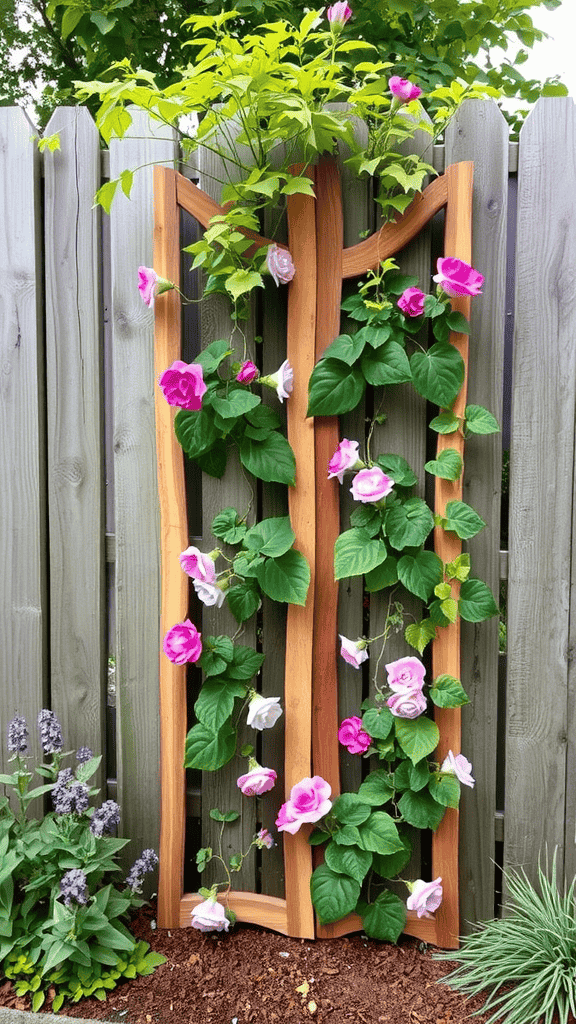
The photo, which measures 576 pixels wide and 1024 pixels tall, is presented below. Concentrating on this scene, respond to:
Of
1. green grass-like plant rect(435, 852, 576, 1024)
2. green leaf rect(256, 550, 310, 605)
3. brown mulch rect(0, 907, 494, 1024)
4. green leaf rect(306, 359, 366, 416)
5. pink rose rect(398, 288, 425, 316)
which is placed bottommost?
brown mulch rect(0, 907, 494, 1024)

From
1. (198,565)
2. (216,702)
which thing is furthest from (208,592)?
(216,702)

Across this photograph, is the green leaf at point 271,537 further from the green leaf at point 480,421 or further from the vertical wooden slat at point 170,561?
the green leaf at point 480,421

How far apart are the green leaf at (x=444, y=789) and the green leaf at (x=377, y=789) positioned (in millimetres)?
108

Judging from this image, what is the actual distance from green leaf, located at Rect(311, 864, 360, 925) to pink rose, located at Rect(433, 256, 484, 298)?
4.85 feet

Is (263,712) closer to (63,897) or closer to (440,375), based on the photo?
(63,897)

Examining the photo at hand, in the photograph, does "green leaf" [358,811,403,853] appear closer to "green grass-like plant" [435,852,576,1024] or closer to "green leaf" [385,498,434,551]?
"green grass-like plant" [435,852,576,1024]

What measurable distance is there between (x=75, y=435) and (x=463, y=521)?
1074 mm

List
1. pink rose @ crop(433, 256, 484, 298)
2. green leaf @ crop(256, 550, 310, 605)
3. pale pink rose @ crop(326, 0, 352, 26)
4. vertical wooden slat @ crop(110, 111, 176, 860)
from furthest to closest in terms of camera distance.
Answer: vertical wooden slat @ crop(110, 111, 176, 860) → green leaf @ crop(256, 550, 310, 605) → pink rose @ crop(433, 256, 484, 298) → pale pink rose @ crop(326, 0, 352, 26)

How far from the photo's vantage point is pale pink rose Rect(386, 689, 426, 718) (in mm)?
1690

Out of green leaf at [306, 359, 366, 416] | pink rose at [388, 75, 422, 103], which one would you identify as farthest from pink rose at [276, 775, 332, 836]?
pink rose at [388, 75, 422, 103]

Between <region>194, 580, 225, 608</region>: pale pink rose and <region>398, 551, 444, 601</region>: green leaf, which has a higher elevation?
<region>398, 551, 444, 601</region>: green leaf

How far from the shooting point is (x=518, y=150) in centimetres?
175

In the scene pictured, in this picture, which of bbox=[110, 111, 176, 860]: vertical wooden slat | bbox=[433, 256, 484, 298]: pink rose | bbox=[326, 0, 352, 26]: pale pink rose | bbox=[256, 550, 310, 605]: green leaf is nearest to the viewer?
bbox=[326, 0, 352, 26]: pale pink rose

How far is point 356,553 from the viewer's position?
1.73 meters
